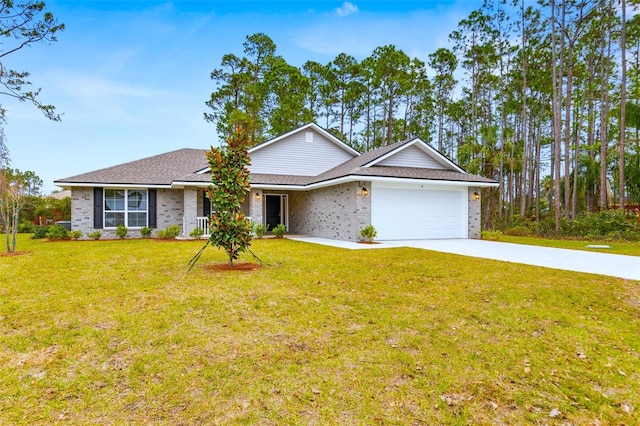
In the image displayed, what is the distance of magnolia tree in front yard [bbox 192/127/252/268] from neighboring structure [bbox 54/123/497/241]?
6303mm

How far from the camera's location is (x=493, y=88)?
28000 millimetres

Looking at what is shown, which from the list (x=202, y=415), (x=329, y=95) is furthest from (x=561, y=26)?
(x=202, y=415)

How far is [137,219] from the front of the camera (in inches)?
634

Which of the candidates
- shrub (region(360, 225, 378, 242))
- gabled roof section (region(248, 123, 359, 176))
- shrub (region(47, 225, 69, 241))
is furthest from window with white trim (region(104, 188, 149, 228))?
shrub (region(360, 225, 378, 242))

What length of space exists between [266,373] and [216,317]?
1.68 meters

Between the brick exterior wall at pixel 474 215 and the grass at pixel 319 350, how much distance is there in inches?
364

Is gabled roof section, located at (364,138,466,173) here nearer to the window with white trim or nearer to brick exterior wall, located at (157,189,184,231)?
brick exterior wall, located at (157,189,184,231)

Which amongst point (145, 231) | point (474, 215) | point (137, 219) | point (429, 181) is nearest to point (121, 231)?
point (145, 231)

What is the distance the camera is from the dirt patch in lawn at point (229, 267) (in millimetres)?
7614

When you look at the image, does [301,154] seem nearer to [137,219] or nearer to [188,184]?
[188,184]

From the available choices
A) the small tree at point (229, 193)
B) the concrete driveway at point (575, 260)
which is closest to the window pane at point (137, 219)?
the small tree at point (229, 193)

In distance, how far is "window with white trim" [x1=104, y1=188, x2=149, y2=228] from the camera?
15664 mm

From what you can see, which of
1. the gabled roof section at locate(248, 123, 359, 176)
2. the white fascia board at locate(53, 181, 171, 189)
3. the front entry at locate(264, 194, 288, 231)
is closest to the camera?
the white fascia board at locate(53, 181, 171, 189)

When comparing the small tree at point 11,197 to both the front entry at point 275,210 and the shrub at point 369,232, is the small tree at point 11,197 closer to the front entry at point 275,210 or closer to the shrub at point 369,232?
the front entry at point 275,210
